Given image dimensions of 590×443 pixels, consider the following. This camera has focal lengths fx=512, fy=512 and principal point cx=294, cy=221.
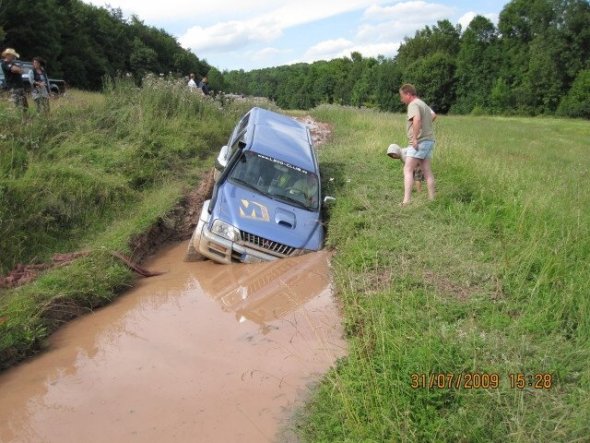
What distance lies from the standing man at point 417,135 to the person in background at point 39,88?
24.4ft

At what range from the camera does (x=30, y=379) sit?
4625 mm

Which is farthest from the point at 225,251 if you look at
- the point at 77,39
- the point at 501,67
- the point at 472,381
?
the point at 501,67

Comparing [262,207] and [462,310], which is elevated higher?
[262,207]

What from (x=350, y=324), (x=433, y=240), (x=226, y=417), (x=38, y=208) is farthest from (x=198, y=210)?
(x=226, y=417)

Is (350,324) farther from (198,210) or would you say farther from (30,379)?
(198,210)

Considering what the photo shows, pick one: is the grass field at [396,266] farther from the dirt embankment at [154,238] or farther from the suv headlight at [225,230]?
the suv headlight at [225,230]

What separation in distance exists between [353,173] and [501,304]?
620cm

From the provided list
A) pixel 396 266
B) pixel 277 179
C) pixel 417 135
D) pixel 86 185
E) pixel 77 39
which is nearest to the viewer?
pixel 396 266

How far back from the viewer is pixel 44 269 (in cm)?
673

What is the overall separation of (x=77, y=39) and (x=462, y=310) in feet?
131

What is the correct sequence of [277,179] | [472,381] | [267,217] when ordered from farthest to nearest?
[277,179] → [267,217] → [472,381]

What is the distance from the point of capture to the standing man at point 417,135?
771cm

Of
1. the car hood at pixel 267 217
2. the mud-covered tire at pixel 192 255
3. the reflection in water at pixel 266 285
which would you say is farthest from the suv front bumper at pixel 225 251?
the mud-covered tire at pixel 192 255

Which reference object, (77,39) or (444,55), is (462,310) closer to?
(77,39)
